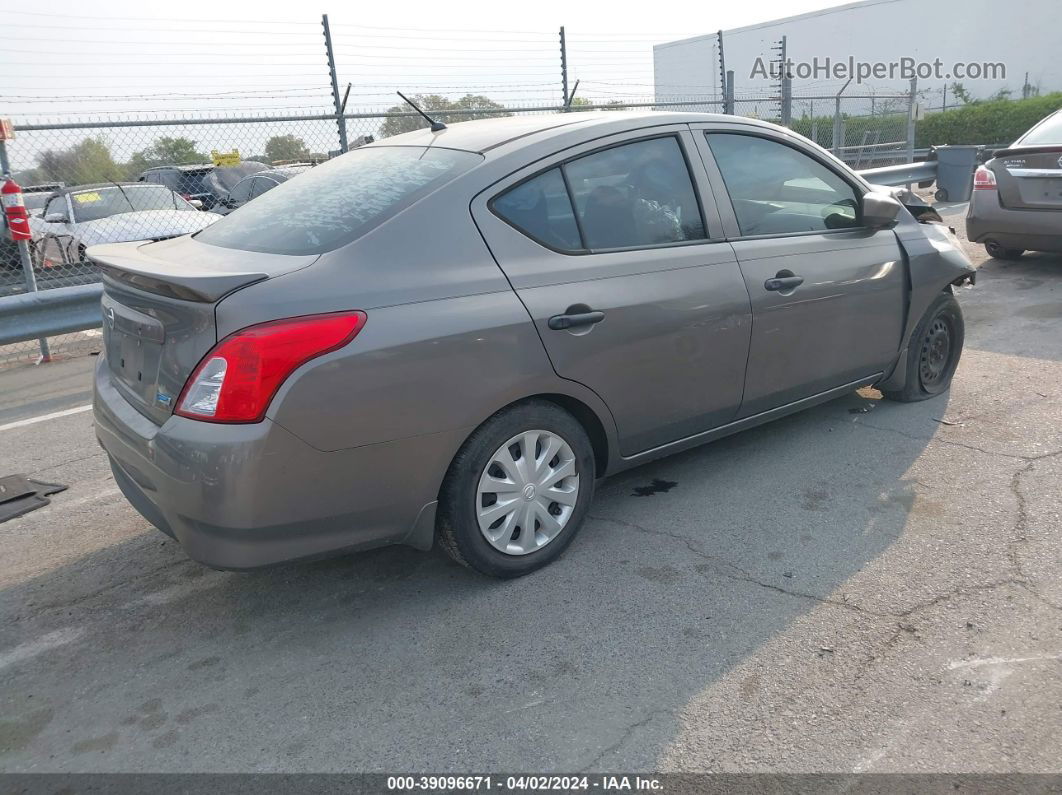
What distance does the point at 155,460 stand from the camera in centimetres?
295

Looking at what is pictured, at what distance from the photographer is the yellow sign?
9.16 metres

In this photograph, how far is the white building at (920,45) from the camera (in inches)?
1592

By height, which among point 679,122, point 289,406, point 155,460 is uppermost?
point 679,122

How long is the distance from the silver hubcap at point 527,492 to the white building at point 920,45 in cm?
3616

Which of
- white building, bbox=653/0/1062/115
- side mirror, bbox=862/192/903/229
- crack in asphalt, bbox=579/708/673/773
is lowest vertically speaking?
crack in asphalt, bbox=579/708/673/773

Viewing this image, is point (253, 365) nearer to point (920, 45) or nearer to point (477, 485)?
point (477, 485)

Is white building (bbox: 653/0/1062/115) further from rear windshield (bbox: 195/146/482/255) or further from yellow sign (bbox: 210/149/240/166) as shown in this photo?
rear windshield (bbox: 195/146/482/255)

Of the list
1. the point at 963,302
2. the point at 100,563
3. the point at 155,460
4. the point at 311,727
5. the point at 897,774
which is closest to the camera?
the point at 897,774

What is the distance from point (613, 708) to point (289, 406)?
4.36 ft

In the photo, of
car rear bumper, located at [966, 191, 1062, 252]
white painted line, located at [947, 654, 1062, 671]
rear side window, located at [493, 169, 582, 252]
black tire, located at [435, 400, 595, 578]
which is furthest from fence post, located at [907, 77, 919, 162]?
white painted line, located at [947, 654, 1062, 671]

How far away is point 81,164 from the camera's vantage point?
9375 millimetres

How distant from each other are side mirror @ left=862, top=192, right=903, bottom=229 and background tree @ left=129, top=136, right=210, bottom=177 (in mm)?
6712

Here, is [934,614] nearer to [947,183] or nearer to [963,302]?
[963,302]

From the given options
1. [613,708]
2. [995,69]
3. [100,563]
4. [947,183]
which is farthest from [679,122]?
[995,69]
